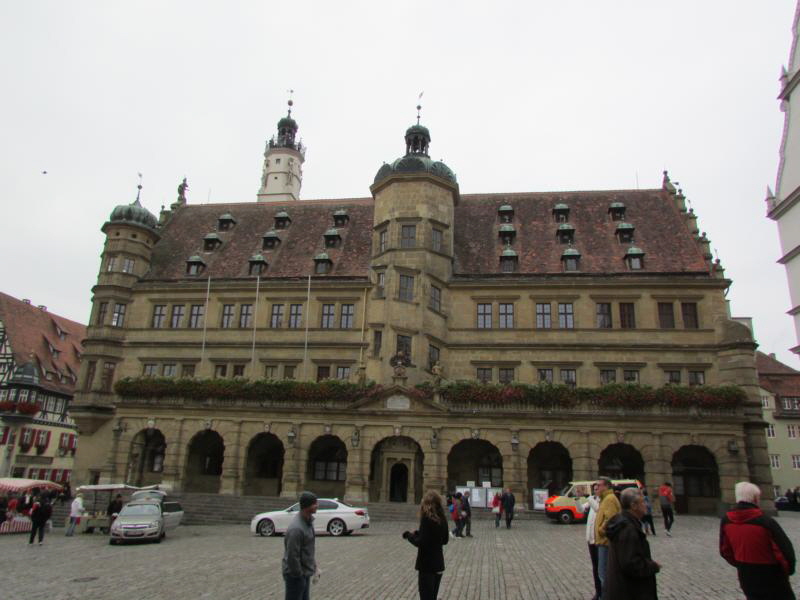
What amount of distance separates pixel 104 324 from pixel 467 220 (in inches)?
1065

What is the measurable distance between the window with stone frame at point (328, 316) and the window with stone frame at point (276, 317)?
9.66ft

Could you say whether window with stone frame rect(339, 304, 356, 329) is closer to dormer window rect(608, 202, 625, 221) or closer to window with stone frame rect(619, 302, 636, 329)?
window with stone frame rect(619, 302, 636, 329)

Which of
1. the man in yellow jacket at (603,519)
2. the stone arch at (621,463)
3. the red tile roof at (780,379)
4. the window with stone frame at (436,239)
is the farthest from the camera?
the red tile roof at (780,379)

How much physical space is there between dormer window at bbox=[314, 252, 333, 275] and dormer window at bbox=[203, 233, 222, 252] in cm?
923

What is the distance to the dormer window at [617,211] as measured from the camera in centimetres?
4350

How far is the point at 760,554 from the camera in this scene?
255 inches

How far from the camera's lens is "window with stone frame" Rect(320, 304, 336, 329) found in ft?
133

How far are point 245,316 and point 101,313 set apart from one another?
10.5 m

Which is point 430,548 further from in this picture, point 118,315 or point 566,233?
point 118,315

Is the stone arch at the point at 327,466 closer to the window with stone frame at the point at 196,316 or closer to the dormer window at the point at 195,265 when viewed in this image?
Answer: the window with stone frame at the point at 196,316

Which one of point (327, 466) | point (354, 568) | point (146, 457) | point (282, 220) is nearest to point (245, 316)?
point (282, 220)

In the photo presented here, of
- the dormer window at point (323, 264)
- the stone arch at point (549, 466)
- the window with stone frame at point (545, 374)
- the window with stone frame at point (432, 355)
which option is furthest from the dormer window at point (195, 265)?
the stone arch at point (549, 466)

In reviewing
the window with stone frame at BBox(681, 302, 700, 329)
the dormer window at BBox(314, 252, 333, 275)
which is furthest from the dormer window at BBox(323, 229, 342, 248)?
the window with stone frame at BBox(681, 302, 700, 329)

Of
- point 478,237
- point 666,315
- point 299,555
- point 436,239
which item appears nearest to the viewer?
point 299,555
